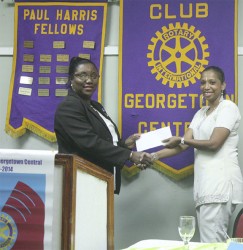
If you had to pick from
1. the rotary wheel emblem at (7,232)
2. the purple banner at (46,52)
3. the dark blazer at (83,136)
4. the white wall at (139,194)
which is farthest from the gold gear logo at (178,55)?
the rotary wheel emblem at (7,232)

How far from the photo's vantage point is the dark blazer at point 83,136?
112 inches

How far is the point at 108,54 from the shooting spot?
3814 millimetres

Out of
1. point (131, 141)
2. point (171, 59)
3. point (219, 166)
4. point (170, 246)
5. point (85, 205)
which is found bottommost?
point (170, 246)

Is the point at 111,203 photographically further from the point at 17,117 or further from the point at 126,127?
the point at 17,117

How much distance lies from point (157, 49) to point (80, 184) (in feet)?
→ 7.12

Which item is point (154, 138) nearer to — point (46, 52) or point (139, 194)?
point (139, 194)

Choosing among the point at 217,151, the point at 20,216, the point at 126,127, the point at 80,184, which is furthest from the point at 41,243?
the point at 126,127

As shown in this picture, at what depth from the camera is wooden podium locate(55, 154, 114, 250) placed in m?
1.67

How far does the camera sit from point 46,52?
3.83m

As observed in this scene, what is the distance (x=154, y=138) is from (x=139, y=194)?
1.90 feet

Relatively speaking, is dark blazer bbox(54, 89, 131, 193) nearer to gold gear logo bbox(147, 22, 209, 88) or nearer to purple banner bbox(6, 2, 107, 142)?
purple banner bbox(6, 2, 107, 142)

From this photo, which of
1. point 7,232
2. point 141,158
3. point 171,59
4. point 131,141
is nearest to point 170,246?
point 7,232

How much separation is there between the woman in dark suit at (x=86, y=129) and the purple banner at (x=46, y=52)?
58 cm

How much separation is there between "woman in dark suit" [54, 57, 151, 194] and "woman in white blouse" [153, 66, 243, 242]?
0.38 meters
